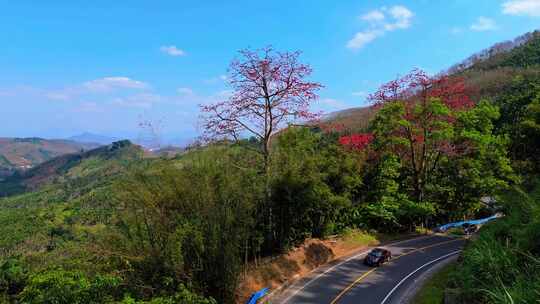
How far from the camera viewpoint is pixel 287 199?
17.9 metres

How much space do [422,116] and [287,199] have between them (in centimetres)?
1324

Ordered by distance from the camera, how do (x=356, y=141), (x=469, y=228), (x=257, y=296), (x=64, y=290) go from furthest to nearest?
(x=469, y=228) → (x=356, y=141) → (x=257, y=296) → (x=64, y=290)

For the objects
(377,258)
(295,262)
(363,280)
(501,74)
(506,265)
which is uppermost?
(501,74)

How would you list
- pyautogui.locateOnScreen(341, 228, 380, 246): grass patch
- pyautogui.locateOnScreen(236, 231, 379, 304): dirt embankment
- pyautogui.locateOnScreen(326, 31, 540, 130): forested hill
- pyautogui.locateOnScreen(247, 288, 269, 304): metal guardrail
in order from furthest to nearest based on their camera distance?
pyautogui.locateOnScreen(326, 31, 540, 130): forested hill, pyautogui.locateOnScreen(341, 228, 380, 246): grass patch, pyautogui.locateOnScreen(236, 231, 379, 304): dirt embankment, pyautogui.locateOnScreen(247, 288, 269, 304): metal guardrail

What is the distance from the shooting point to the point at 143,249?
1046 centimetres

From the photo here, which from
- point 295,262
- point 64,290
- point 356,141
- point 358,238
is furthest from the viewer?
point 356,141

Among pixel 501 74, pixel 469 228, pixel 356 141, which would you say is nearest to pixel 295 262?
pixel 356 141

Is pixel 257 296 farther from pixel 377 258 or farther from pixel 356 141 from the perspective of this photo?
pixel 356 141

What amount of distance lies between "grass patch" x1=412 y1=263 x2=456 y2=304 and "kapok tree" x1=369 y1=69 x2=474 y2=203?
10372mm

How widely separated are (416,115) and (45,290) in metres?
24.1

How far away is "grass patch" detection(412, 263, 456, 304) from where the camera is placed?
1424 cm

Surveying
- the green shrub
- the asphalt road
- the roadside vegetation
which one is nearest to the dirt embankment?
the asphalt road

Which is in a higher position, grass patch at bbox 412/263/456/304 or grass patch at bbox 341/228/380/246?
grass patch at bbox 341/228/380/246

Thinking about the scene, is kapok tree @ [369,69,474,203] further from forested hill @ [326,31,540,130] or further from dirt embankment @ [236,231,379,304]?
forested hill @ [326,31,540,130]
